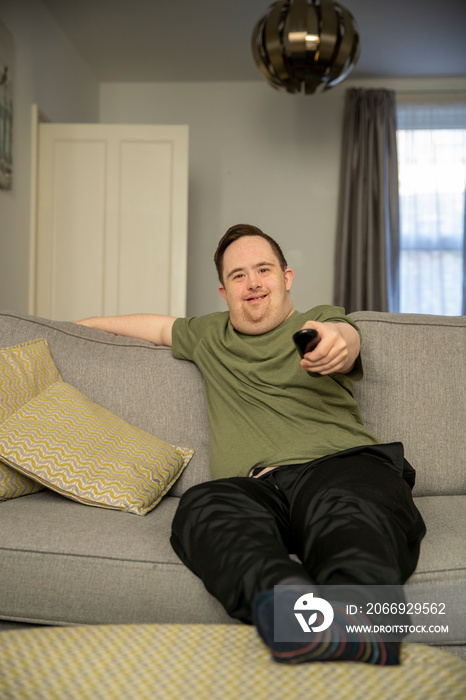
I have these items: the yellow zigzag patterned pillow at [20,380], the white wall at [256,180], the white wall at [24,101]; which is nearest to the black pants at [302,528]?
the yellow zigzag patterned pillow at [20,380]

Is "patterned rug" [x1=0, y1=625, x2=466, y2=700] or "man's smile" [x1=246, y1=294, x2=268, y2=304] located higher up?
"man's smile" [x1=246, y1=294, x2=268, y2=304]

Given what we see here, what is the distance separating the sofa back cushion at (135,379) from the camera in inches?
63.9

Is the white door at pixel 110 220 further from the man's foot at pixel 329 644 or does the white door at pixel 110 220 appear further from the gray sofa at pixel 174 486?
the man's foot at pixel 329 644

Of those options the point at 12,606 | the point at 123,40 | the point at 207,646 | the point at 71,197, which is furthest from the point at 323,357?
the point at 123,40

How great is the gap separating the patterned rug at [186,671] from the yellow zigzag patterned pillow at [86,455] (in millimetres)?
487

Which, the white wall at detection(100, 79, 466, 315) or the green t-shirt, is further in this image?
the white wall at detection(100, 79, 466, 315)

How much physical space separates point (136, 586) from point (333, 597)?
0.40 meters

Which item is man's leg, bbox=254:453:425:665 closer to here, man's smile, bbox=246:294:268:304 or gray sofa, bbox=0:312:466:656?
gray sofa, bbox=0:312:466:656

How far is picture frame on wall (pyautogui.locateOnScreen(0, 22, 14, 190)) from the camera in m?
3.14

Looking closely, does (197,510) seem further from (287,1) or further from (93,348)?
(287,1)

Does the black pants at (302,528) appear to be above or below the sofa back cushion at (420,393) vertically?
below

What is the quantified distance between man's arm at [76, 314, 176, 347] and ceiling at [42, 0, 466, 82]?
8.89 ft

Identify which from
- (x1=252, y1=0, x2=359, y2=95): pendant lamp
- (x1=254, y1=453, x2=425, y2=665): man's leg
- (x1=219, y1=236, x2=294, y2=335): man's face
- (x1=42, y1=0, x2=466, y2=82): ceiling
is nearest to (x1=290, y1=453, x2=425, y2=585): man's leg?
(x1=254, y1=453, x2=425, y2=665): man's leg

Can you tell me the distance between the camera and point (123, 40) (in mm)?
4164
